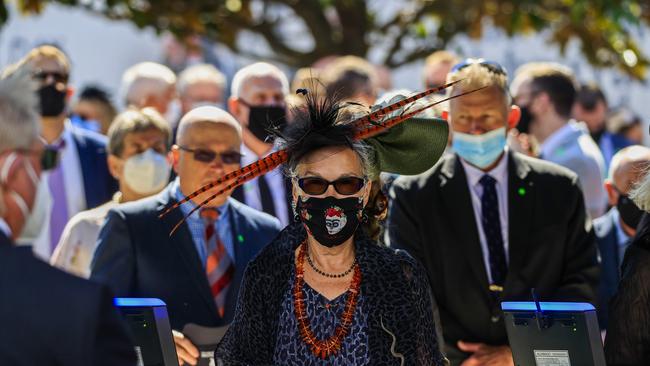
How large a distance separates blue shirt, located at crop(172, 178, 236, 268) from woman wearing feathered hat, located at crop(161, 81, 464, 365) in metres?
1.08

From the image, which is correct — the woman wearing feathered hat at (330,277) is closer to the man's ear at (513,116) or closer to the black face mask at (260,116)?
the man's ear at (513,116)

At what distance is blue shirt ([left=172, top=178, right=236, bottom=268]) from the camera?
5340mm

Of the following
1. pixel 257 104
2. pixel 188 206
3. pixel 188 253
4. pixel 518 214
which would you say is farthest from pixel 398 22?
pixel 188 253

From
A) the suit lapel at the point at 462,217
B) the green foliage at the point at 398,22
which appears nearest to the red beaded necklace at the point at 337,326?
the suit lapel at the point at 462,217

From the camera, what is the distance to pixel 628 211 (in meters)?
6.14

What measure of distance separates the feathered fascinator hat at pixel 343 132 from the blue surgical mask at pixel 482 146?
1.16m

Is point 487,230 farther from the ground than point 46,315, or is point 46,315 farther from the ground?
point 46,315

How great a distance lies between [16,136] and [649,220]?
2.41 meters

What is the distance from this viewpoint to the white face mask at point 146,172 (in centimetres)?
630

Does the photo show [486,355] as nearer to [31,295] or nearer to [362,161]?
[362,161]

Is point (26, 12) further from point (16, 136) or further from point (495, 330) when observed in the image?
point (16, 136)

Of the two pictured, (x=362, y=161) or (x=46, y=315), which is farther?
(x=362, y=161)

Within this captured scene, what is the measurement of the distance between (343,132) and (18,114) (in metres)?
1.47

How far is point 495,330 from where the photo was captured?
5.45m
